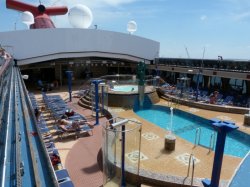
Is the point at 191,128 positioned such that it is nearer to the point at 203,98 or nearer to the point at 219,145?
the point at 203,98

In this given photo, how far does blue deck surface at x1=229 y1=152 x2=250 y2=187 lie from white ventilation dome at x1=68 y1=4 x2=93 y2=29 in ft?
65.2

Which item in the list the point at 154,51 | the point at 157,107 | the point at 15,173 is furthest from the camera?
the point at 154,51

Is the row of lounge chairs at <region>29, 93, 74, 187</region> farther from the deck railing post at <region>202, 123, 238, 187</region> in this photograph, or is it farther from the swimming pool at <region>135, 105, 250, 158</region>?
the swimming pool at <region>135, 105, 250, 158</region>

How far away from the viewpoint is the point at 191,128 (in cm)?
1128

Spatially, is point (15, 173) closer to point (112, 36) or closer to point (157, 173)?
point (157, 173)

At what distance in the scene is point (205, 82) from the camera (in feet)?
76.6

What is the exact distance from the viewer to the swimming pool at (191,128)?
9359mm

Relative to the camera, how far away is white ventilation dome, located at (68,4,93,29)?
21.2 meters

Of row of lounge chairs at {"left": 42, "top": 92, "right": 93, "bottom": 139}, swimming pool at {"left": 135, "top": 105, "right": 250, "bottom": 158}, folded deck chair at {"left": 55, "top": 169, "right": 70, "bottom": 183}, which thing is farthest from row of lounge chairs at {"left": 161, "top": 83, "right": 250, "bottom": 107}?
Result: folded deck chair at {"left": 55, "top": 169, "right": 70, "bottom": 183}

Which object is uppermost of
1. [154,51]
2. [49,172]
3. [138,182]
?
[154,51]

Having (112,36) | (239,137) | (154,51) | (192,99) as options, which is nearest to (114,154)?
(239,137)

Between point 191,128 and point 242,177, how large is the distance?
6964 mm

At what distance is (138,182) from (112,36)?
18.9m

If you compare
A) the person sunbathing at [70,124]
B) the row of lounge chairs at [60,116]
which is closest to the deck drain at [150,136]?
the row of lounge chairs at [60,116]
